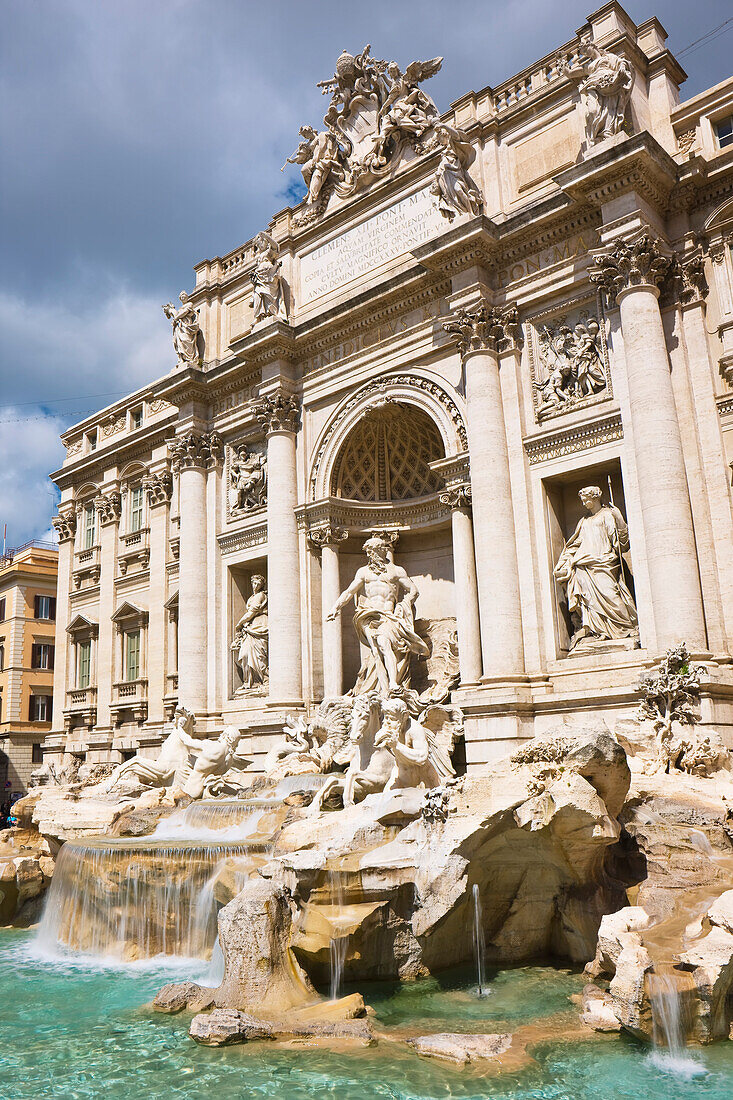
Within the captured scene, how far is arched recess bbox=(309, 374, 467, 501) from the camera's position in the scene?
18688 mm

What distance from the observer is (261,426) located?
74.3 ft

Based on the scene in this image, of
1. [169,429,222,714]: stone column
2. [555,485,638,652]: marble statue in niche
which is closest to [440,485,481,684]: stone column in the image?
[555,485,638,652]: marble statue in niche

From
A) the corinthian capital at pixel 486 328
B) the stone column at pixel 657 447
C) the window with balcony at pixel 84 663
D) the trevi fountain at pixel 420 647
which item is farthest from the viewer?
the window with balcony at pixel 84 663

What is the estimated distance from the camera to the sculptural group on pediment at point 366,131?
67.5 ft

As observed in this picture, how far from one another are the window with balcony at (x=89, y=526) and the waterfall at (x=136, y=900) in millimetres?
18494

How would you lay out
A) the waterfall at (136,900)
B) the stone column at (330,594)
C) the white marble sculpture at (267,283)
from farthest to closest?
the white marble sculpture at (267,283) < the stone column at (330,594) < the waterfall at (136,900)

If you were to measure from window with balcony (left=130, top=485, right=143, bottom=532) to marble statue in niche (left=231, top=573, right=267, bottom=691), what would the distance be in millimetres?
7271

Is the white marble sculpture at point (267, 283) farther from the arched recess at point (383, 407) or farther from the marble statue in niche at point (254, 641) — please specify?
the marble statue in niche at point (254, 641)

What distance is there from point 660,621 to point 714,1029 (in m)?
7.61

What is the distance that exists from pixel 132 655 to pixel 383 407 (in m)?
12.2

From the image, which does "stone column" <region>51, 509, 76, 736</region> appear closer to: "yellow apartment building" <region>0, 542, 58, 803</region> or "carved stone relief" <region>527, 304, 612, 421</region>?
"yellow apartment building" <region>0, 542, 58, 803</region>

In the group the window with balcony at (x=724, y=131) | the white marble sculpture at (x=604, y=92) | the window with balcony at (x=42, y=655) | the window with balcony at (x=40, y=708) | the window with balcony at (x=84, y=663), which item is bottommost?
the window with balcony at (x=40, y=708)

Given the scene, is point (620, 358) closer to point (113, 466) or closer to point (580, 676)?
point (580, 676)

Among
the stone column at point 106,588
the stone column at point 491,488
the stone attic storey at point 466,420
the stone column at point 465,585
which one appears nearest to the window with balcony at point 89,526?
the stone column at point 106,588
